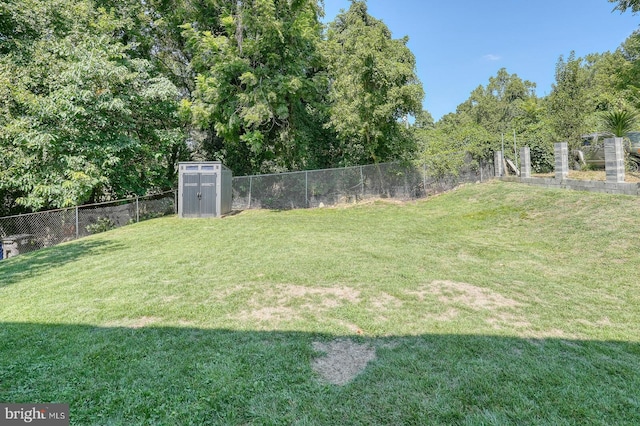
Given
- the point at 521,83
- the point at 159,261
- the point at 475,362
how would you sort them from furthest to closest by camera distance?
the point at 521,83
the point at 159,261
the point at 475,362

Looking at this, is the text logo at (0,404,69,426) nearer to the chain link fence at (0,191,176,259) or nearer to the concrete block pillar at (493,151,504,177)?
the chain link fence at (0,191,176,259)

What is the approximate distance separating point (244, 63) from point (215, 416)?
1304cm

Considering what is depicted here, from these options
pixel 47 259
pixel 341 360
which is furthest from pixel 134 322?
pixel 47 259

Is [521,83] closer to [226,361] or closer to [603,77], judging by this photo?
[603,77]

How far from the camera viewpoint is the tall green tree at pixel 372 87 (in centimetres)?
1166

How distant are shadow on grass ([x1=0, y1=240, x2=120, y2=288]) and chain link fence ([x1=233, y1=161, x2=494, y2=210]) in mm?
6529

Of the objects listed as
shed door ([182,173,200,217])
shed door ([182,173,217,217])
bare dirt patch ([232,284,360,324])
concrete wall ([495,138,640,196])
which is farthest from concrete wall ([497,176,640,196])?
shed door ([182,173,200,217])

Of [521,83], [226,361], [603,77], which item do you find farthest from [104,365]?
[521,83]

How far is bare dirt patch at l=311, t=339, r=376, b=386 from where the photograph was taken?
2.31 m

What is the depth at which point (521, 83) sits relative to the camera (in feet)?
130

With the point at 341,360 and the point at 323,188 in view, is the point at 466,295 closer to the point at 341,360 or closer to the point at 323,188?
the point at 341,360

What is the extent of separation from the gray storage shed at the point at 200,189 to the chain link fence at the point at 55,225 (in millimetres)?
2180

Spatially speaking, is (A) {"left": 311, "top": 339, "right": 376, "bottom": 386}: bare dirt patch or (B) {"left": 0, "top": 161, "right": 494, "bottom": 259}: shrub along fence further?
(B) {"left": 0, "top": 161, "right": 494, "bottom": 259}: shrub along fence

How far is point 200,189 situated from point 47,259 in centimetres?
546
